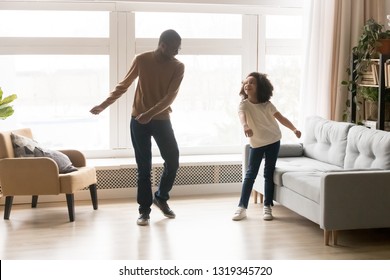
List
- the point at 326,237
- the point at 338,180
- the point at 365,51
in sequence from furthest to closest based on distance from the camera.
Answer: the point at 365,51 → the point at 326,237 → the point at 338,180

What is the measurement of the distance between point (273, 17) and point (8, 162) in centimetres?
320

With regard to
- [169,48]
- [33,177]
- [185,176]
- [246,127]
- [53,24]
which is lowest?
[185,176]

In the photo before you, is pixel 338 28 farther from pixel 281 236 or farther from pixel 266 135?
pixel 281 236

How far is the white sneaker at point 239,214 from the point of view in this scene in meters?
5.23

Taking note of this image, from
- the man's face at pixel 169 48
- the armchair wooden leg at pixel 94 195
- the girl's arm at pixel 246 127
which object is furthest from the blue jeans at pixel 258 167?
the armchair wooden leg at pixel 94 195

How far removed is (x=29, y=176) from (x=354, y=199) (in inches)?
101

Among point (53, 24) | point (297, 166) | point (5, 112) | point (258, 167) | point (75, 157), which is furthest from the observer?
point (53, 24)

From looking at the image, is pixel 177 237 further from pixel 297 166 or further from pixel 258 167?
pixel 297 166

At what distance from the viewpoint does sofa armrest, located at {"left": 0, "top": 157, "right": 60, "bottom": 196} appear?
5.16 metres

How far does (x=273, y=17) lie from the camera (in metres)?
6.80

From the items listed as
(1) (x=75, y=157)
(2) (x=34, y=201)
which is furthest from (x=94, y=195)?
(2) (x=34, y=201)

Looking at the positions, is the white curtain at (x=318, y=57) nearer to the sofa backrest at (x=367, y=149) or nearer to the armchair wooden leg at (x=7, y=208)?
the sofa backrest at (x=367, y=149)

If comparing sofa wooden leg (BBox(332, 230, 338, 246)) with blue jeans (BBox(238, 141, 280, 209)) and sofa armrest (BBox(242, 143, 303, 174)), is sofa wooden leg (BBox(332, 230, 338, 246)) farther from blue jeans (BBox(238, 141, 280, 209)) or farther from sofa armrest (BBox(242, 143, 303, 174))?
sofa armrest (BBox(242, 143, 303, 174))

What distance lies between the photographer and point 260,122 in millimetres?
5211
